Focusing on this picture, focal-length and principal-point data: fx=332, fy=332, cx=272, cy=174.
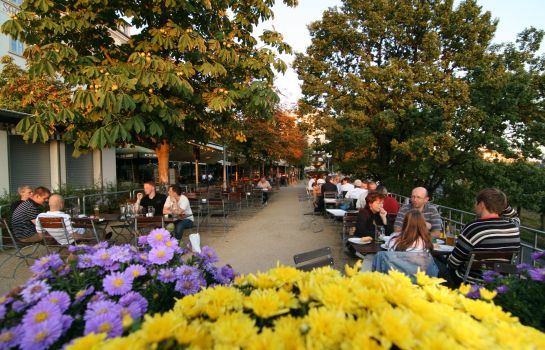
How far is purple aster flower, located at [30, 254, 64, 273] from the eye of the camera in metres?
1.60

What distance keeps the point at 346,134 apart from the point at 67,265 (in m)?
16.7

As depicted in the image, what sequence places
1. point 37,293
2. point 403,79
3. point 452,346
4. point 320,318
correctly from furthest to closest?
point 403,79
point 37,293
point 320,318
point 452,346

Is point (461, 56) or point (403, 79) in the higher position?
A: point (461, 56)

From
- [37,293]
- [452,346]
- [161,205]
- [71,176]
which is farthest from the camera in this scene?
[71,176]

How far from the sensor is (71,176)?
42.3 feet

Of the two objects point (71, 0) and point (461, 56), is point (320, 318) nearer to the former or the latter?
point (71, 0)

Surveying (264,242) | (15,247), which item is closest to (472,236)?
(264,242)

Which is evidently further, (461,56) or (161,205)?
(461,56)

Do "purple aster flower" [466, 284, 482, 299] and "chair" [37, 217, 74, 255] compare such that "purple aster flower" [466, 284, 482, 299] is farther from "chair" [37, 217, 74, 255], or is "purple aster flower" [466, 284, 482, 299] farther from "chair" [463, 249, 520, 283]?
"chair" [37, 217, 74, 255]

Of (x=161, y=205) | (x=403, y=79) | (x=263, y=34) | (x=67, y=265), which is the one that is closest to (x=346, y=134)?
(x=403, y=79)

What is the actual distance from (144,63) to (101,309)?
525cm

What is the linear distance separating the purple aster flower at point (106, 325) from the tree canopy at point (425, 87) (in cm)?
1605

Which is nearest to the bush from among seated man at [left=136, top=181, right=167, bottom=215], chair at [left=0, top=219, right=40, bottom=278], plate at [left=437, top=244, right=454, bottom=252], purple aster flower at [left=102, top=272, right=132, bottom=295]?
purple aster flower at [left=102, top=272, right=132, bottom=295]

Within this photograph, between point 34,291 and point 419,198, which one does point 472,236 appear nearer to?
point 419,198
